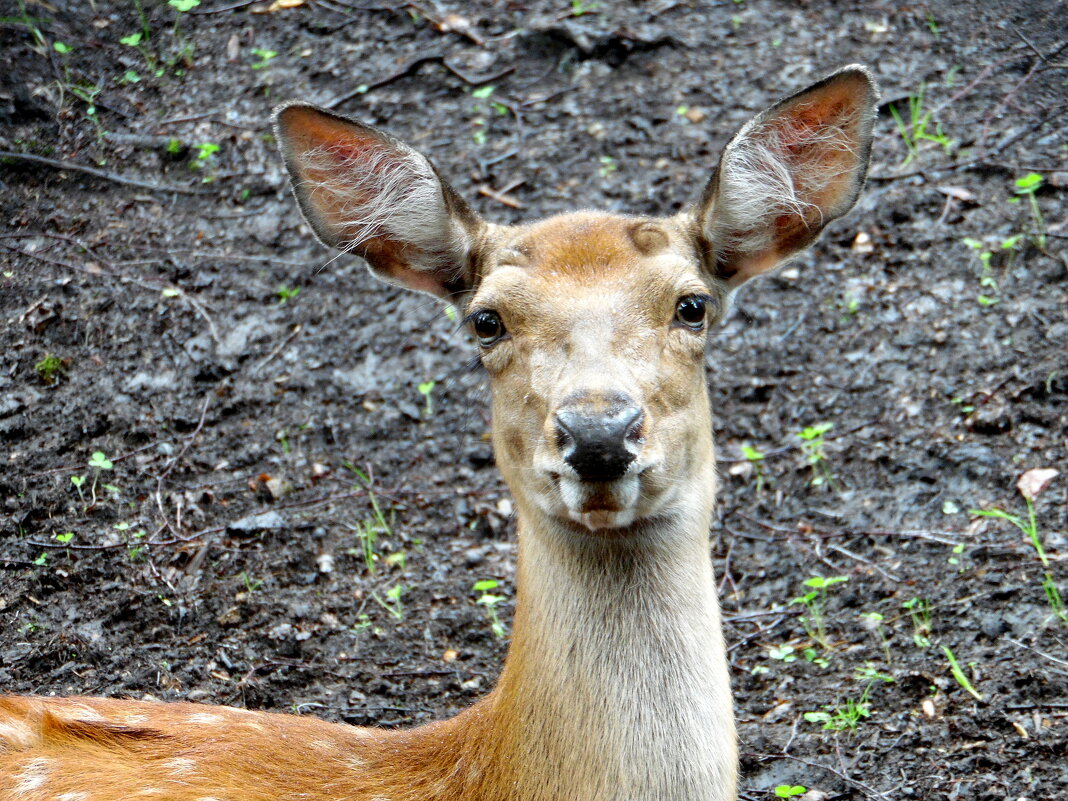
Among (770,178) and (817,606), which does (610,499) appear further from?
(817,606)

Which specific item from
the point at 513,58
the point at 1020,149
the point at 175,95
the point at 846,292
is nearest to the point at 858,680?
the point at 846,292

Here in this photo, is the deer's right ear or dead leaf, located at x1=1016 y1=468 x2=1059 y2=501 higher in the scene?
the deer's right ear

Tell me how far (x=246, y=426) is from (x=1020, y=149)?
4.31 metres

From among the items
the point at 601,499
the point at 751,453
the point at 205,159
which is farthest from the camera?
the point at 205,159

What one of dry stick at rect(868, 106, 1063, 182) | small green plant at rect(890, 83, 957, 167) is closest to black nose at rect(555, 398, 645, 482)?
dry stick at rect(868, 106, 1063, 182)

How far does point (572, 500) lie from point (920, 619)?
218cm

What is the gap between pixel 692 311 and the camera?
10.9 ft

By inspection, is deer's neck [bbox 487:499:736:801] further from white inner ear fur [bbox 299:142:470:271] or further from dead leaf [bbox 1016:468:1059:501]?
dead leaf [bbox 1016:468:1059:501]

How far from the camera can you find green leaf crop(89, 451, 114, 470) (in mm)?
5324

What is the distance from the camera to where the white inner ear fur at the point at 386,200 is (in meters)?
3.48

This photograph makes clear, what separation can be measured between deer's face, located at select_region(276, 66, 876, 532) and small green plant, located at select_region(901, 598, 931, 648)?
1.55 metres

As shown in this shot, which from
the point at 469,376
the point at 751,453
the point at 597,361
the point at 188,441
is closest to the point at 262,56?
the point at 469,376

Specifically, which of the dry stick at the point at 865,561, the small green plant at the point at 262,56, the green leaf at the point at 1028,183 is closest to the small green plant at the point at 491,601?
the dry stick at the point at 865,561

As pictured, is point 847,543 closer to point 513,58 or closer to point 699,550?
point 699,550
